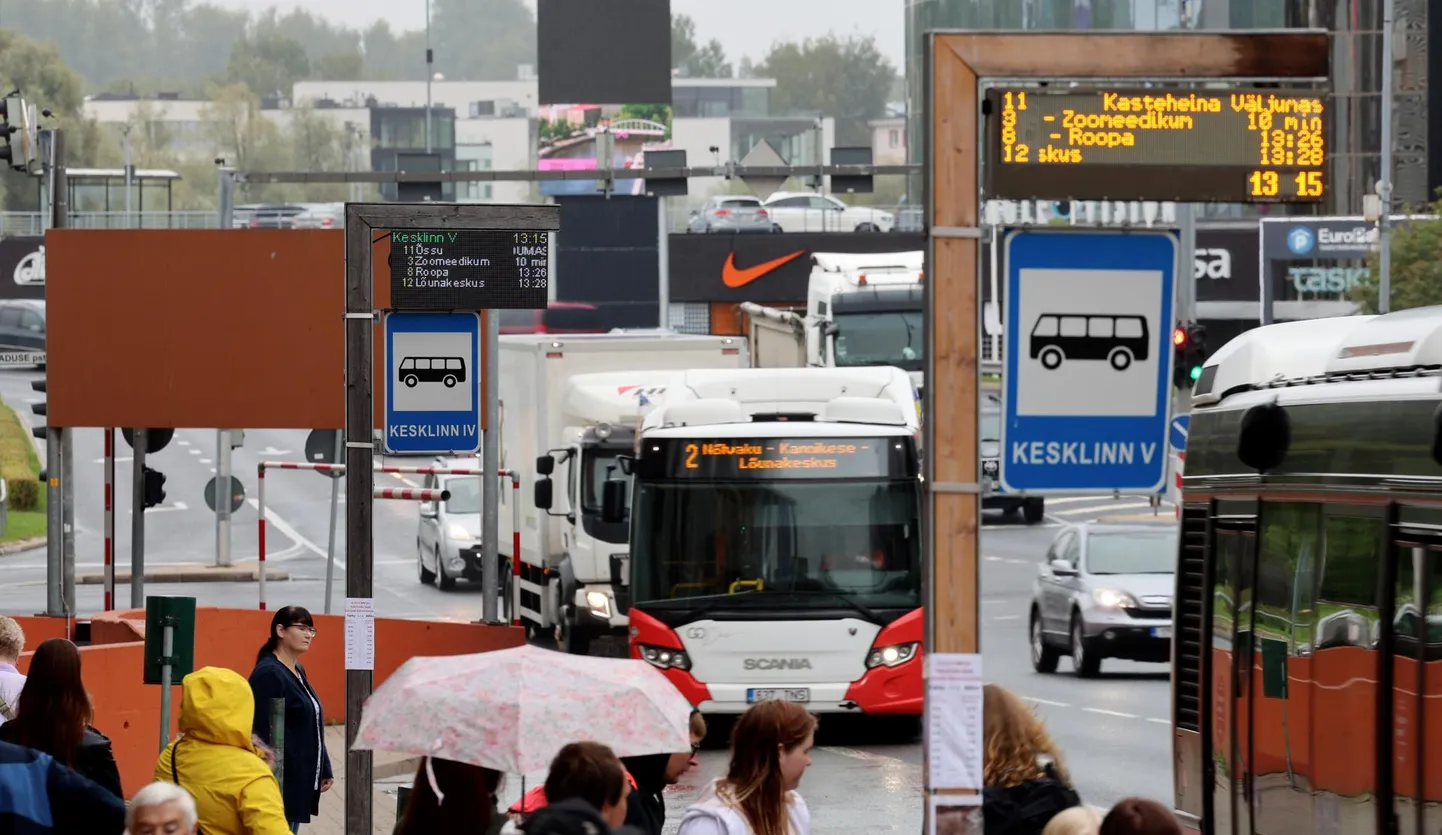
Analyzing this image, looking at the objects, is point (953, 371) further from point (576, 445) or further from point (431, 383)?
point (576, 445)

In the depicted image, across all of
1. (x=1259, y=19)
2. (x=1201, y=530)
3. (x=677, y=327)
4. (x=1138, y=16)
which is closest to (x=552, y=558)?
(x=1201, y=530)

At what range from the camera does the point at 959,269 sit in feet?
23.9

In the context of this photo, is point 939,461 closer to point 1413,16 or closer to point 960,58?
point 960,58

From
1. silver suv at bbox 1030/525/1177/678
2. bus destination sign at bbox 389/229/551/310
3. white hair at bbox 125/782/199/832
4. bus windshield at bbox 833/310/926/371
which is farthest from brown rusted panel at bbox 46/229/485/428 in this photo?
bus windshield at bbox 833/310/926/371

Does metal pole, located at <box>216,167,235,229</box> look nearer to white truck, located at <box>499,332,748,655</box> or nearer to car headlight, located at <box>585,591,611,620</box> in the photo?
white truck, located at <box>499,332,748,655</box>

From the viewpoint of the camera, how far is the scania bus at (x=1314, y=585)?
8.07m

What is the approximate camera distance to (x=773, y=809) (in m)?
7.26

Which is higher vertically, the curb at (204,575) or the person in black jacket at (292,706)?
the person in black jacket at (292,706)

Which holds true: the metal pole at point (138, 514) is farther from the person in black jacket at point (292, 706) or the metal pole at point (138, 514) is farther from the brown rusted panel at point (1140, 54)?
the brown rusted panel at point (1140, 54)

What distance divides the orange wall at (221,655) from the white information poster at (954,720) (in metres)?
9.00

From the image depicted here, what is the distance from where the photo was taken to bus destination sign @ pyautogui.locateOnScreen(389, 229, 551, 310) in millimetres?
12922

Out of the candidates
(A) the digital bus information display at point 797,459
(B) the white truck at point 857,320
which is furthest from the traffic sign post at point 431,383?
(B) the white truck at point 857,320

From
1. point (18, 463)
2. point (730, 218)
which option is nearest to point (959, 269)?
point (18, 463)

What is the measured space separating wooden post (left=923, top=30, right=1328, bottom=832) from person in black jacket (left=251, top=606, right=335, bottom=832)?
186 inches
